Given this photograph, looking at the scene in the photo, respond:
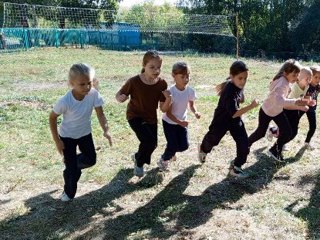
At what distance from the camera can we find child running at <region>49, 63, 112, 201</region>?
351cm

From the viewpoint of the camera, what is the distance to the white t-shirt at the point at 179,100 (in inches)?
173

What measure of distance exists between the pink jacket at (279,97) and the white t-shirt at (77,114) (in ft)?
6.42

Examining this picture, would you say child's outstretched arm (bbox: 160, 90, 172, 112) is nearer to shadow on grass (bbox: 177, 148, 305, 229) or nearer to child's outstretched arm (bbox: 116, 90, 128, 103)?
child's outstretched arm (bbox: 116, 90, 128, 103)

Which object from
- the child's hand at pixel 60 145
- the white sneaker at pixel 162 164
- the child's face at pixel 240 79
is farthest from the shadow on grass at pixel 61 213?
the child's face at pixel 240 79

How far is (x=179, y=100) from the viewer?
4.40 meters

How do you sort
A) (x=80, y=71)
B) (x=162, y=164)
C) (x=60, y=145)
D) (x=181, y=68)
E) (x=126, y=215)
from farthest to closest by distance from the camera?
1. (x=162, y=164)
2. (x=181, y=68)
3. (x=126, y=215)
4. (x=60, y=145)
5. (x=80, y=71)

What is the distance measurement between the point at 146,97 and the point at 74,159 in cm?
95

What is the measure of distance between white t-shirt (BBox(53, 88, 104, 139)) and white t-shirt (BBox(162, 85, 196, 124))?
3.01 feet

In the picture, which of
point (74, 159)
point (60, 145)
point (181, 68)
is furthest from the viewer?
point (181, 68)

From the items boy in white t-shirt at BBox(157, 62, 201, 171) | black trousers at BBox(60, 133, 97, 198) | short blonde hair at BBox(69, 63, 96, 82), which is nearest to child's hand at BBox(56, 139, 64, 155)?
black trousers at BBox(60, 133, 97, 198)

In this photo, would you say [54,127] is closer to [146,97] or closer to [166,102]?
[146,97]

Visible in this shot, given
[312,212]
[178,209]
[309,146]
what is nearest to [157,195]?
[178,209]

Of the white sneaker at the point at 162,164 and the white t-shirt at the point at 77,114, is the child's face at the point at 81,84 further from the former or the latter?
the white sneaker at the point at 162,164

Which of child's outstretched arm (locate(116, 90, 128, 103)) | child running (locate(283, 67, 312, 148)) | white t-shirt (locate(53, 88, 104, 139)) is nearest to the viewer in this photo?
white t-shirt (locate(53, 88, 104, 139))
